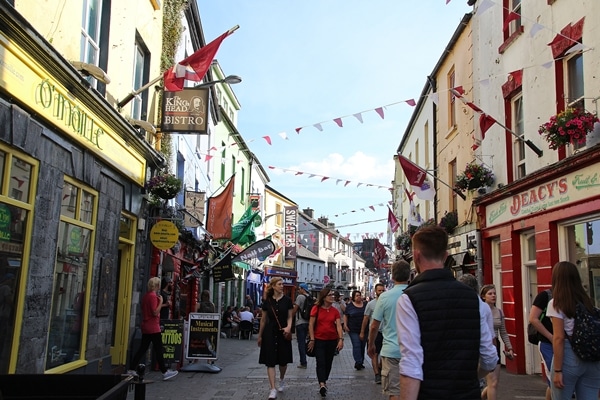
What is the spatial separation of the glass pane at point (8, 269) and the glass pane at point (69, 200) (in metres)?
1.41

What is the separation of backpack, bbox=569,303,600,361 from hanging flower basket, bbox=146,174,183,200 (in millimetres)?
9348

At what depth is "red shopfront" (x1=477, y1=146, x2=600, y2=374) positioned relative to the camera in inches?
378

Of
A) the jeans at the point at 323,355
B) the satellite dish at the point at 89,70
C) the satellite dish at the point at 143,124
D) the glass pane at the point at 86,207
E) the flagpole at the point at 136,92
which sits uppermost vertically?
the flagpole at the point at 136,92

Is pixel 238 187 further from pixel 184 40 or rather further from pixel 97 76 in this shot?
pixel 97 76

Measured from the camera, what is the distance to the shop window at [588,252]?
9484 millimetres

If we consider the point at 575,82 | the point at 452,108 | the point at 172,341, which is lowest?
the point at 172,341

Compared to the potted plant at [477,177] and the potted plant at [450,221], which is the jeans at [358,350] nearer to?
the potted plant at [477,177]

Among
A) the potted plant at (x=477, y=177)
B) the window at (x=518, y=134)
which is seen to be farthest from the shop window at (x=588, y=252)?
the potted plant at (x=477, y=177)

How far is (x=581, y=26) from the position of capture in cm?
980

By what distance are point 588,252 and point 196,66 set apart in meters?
7.30

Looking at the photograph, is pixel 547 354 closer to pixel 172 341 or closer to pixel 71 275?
pixel 71 275

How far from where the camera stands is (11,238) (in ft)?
22.4

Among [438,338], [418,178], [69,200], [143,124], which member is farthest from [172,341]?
[438,338]

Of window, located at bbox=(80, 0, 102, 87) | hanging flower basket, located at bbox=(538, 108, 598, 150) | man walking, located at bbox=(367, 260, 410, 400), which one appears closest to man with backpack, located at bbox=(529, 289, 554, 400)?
man walking, located at bbox=(367, 260, 410, 400)
